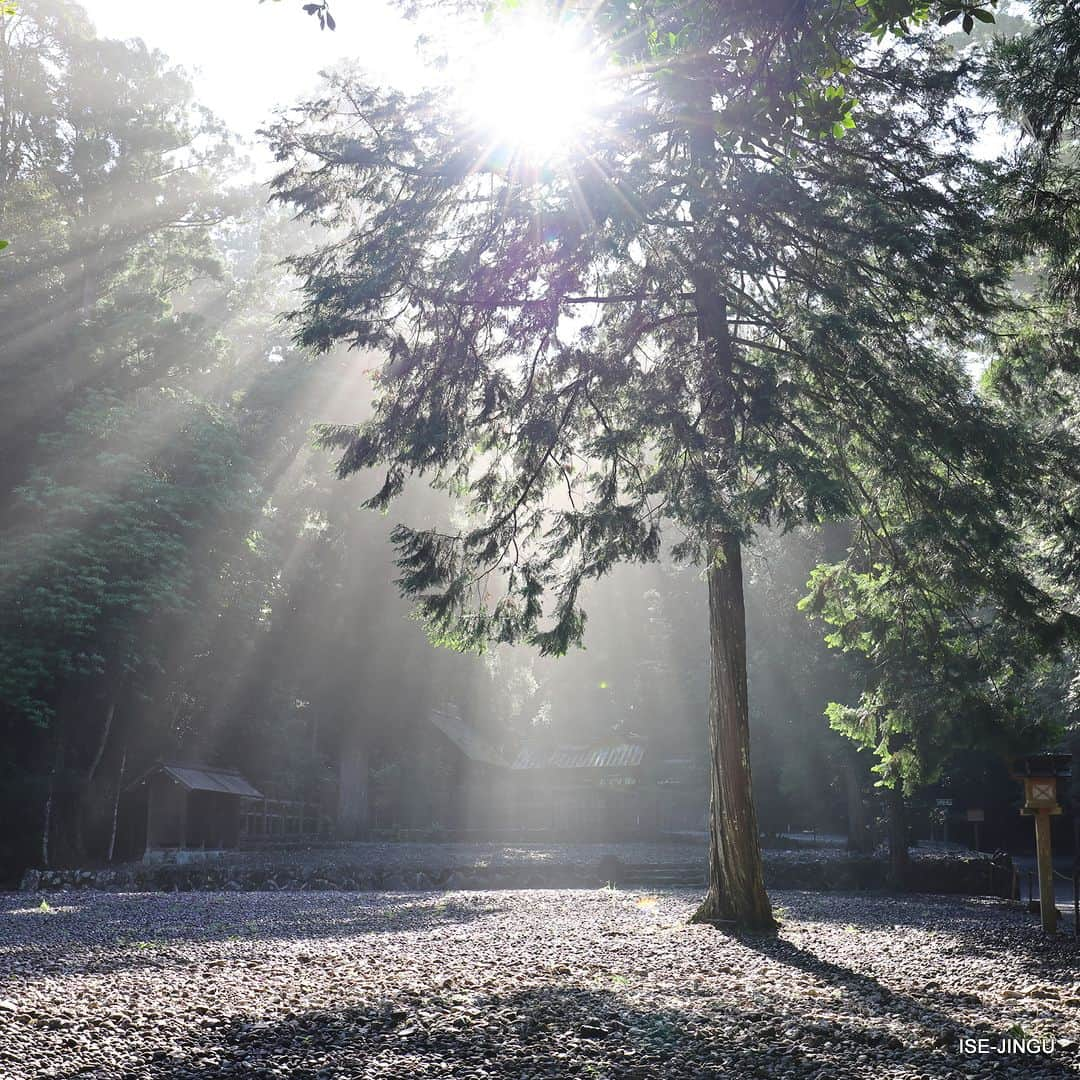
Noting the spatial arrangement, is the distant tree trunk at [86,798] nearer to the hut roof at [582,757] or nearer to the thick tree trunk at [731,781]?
the thick tree trunk at [731,781]

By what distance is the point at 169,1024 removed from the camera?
6070mm

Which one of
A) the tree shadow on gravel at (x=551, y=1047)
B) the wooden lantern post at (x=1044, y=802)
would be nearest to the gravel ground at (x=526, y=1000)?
the tree shadow on gravel at (x=551, y=1047)

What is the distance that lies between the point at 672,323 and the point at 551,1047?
968cm

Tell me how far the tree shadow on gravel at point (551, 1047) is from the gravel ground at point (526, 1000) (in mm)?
21

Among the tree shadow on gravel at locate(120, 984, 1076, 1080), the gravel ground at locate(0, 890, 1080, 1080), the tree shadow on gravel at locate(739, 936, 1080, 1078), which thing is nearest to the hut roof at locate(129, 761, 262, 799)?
the gravel ground at locate(0, 890, 1080, 1080)

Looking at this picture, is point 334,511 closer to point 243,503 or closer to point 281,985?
point 243,503

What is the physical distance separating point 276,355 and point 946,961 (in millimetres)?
34628

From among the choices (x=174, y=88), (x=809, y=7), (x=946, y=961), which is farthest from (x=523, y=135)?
(x=174, y=88)

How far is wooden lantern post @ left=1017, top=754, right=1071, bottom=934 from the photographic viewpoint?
39.3 ft

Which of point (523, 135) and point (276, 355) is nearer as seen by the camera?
point (523, 135)

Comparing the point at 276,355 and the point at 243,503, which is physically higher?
the point at 276,355

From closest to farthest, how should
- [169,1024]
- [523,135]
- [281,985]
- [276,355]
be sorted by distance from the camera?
[169,1024]
[281,985]
[523,135]
[276,355]

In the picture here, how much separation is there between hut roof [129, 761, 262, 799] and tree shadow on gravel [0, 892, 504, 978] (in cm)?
830

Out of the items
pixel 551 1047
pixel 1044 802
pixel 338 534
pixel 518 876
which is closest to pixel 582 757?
pixel 338 534
